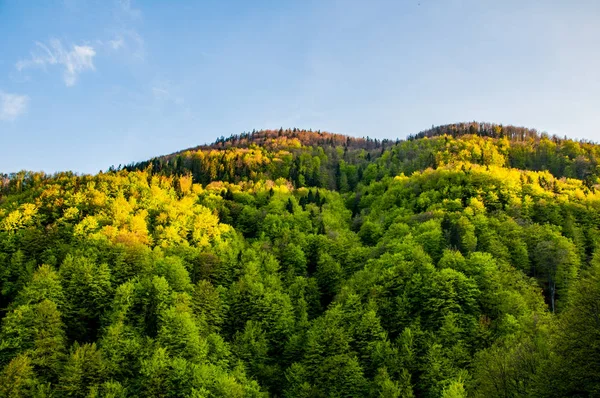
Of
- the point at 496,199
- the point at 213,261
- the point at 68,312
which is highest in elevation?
the point at 496,199

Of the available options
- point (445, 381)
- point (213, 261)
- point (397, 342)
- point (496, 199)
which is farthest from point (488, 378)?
point (496, 199)

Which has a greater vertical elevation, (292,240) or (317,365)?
(292,240)

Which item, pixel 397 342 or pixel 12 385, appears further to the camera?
pixel 397 342

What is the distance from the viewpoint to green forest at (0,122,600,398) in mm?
62125

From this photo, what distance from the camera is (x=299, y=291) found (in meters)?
97.4

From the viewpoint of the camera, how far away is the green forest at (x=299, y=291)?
62.1 m

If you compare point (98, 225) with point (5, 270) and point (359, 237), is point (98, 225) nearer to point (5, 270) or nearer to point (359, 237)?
point (5, 270)

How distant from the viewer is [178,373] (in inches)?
2544

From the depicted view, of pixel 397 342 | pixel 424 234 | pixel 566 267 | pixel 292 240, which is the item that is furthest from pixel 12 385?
pixel 566 267

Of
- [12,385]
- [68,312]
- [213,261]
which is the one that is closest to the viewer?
[12,385]

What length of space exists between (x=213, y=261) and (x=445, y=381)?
56754 millimetres

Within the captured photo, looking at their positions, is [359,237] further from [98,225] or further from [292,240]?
[98,225]

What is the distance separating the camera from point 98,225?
102m

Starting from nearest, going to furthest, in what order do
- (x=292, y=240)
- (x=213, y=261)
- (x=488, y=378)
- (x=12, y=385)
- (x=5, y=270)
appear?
(x=488, y=378), (x=12, y=385), (x=5, y=270), (x=213, y=261), (x=292, y=240)
